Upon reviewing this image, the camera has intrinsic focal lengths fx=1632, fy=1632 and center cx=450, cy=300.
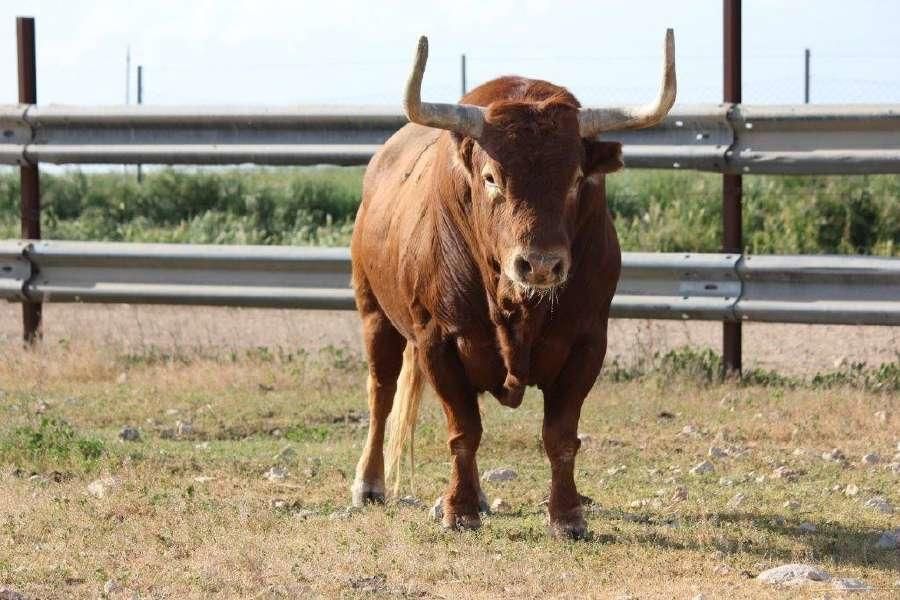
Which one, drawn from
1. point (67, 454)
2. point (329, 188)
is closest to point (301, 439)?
point (67, 454)

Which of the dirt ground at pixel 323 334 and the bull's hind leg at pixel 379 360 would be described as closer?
the bull's hind leg at pixel 379 360

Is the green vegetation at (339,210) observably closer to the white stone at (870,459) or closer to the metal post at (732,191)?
the metal post at (732,191)

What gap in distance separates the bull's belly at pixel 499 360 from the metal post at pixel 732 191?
3.95 m

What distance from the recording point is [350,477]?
816 centimetres

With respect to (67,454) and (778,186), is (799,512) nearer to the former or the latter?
(67,454)

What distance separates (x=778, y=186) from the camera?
64.8 ft

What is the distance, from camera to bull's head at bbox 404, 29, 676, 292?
19.6 ft

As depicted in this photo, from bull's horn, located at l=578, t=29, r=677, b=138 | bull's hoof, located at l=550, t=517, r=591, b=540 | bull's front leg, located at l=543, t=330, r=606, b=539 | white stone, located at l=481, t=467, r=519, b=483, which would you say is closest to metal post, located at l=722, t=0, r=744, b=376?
white stone, located at l=481, t=467, r=519, b=483

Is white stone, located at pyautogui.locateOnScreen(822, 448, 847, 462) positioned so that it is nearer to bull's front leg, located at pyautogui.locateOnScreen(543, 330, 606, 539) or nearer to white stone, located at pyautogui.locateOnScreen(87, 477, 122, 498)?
bull's front leg, located at pyautogui.locateOnScreen(543, 330, 606, 539)

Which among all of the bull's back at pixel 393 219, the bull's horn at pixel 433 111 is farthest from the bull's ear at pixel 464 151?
the bull's back at pixel 393 219

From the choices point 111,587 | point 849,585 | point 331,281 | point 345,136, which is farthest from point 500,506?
point 345,136

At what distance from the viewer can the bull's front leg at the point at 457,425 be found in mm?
6785

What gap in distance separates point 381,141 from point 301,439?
2.59 meters

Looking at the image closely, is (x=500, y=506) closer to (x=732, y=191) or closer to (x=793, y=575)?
(x=793, y=575)
